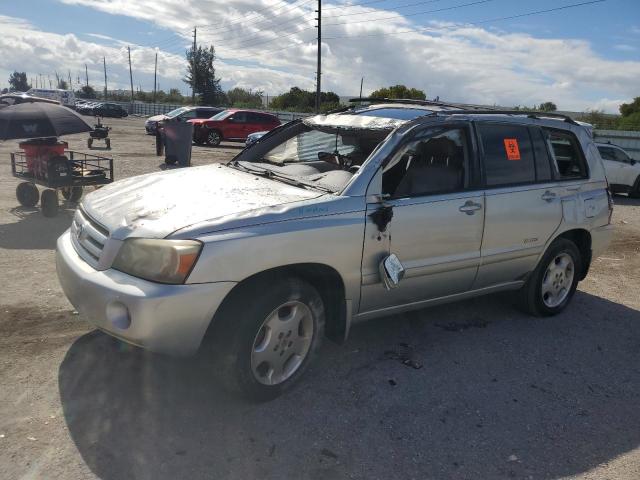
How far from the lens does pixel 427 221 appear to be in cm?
367

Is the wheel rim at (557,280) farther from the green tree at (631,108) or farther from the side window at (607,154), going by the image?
the green tree at (631,108)

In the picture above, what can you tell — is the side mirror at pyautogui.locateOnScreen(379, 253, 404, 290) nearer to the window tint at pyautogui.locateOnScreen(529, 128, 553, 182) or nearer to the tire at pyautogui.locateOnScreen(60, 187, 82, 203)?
the window tint at pyautogui.locateOnScreen(529, 128, 553, 182)

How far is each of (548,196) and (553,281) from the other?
864 millimetres

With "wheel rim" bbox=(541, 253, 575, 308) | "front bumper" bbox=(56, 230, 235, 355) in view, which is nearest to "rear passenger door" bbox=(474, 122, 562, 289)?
"wheel rim" bbox=(541, 253, 575, 308)

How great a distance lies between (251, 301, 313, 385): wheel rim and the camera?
3111 millimetres

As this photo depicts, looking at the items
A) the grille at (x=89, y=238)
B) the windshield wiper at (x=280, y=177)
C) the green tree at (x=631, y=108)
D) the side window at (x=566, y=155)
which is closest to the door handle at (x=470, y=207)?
the windshield wiper at (x=280, y=177)

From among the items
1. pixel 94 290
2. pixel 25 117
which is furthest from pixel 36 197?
pixel 94 290

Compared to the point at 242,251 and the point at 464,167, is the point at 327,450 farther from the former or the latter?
the point at 464,167

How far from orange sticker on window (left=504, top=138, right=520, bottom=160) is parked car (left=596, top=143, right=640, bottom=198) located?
1127cm

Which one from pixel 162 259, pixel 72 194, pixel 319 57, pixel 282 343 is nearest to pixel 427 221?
pixel 282 343

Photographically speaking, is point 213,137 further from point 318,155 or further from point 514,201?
point 514,201

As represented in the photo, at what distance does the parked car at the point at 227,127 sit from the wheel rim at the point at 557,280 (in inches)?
746

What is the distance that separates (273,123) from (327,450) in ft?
73.1

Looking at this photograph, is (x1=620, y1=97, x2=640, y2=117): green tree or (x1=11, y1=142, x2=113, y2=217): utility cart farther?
(x1=620, y1=97, x2=640, y2=117): green tree
